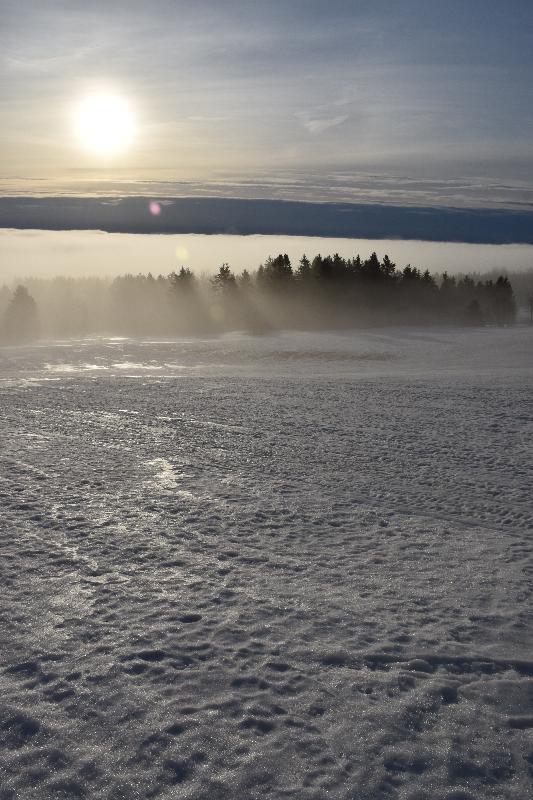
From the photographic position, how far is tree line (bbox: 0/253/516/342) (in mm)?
71500

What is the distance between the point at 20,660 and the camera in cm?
659

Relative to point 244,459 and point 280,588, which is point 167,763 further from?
point 244,459

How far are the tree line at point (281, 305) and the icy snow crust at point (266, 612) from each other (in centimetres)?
5347

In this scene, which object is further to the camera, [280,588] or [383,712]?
[280,588]

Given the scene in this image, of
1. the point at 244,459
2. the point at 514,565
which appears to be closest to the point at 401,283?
the point at 244,459

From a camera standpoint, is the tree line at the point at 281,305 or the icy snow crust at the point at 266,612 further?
the tree line at the point at 281,305

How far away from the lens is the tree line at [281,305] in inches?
2815

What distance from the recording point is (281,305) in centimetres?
7269

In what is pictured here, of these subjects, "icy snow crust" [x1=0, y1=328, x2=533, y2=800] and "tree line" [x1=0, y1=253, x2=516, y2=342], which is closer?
"icy snow crust" [x1=0, y1=328, x2=533, y2=800]

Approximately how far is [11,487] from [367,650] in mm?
7731

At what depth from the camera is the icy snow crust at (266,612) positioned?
5340 millimetres

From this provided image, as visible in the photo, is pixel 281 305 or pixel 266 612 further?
pixel 281 305

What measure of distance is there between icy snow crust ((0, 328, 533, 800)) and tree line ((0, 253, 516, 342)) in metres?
53.5

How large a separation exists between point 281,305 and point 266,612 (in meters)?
66.4
